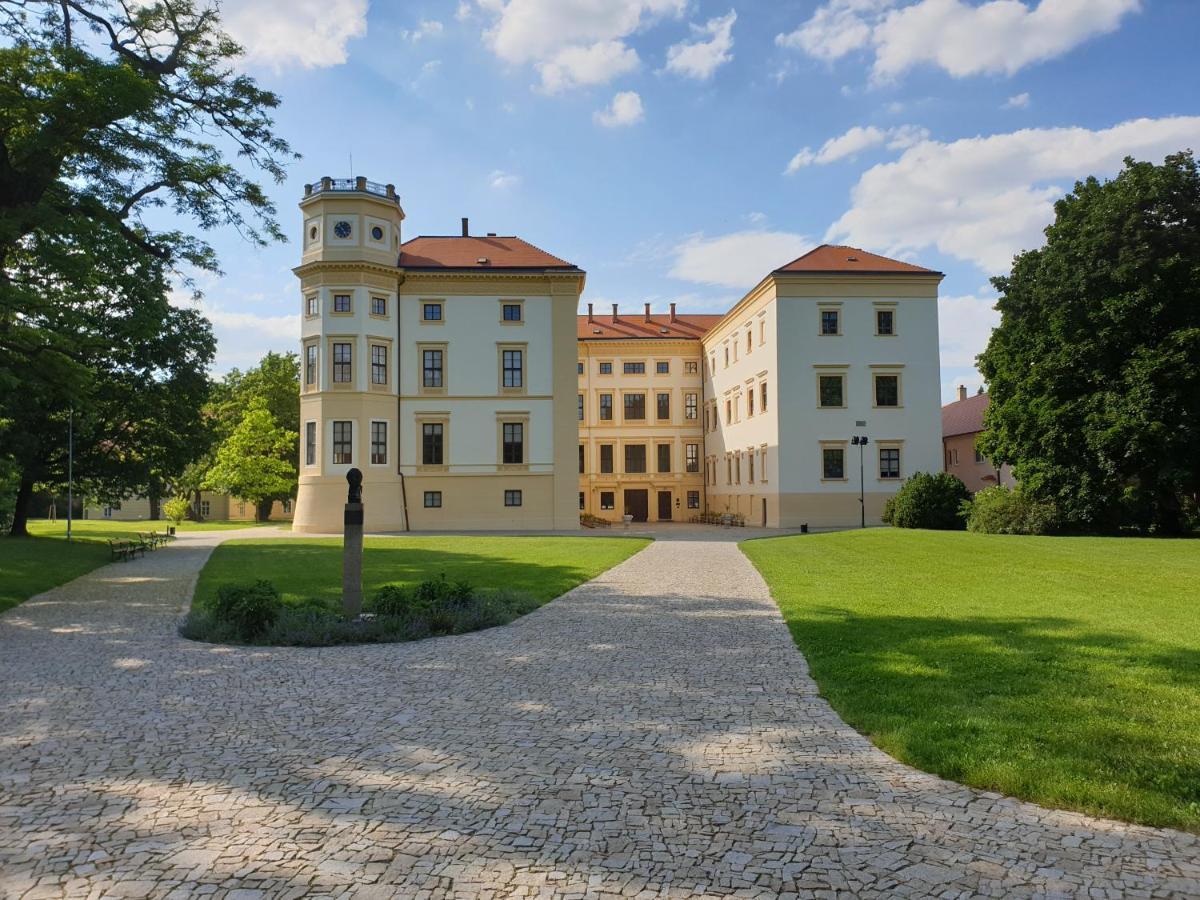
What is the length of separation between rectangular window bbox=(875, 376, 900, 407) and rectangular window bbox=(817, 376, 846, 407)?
1798 mm

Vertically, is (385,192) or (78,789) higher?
(385,192)

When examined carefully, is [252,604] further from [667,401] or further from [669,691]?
[667,401]

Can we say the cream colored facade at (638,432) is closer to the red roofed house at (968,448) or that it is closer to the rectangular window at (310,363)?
the red roofed house at (968,448)

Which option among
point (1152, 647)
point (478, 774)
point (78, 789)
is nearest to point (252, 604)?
point (78, 789)

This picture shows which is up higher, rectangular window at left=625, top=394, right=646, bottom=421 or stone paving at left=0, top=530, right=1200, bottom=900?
rectangular window at left=625, top=394, right=646, bottom=421

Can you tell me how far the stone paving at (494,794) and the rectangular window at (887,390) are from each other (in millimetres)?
34420

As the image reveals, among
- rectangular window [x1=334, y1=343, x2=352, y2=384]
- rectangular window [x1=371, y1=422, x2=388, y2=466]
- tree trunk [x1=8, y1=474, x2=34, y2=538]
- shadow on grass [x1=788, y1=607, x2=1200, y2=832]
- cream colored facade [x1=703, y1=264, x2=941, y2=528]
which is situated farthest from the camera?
cream colored facade [x1=703, y1=264, x2=941, y2=528]

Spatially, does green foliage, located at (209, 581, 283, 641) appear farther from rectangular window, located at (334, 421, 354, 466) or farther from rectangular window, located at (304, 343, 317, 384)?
rectangular window, located at (304, 343, 317, 384)

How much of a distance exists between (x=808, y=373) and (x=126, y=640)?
114 feet

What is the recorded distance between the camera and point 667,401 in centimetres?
5656

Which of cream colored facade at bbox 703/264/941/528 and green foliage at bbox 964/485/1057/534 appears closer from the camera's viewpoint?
green foliage at bbox 964/485/1057/534

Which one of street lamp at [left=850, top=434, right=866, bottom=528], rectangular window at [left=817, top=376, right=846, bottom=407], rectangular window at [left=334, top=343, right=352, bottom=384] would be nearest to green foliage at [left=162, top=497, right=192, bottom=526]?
rectangular window at [left=334, top=343, right=352, bottom=384]

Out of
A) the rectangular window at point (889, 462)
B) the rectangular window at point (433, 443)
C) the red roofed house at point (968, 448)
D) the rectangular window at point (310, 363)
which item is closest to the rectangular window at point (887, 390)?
the rectangular window at point (889, 462)

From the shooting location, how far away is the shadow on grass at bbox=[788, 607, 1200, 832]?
4.69 metres
